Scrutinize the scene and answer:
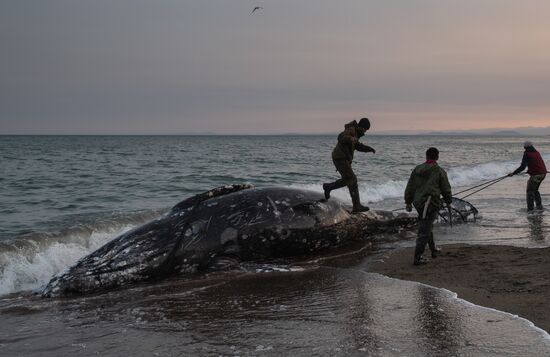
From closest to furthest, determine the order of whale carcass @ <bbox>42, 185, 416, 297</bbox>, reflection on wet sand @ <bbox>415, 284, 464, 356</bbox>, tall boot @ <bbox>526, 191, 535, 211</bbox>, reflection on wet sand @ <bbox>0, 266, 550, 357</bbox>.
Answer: reflection on wet sand @ <bbox>415, 284, 464, 356</bbox> → reflection on wet sand @ <bbox>0, 266, 550, 357</bbox> → whale carcass @ <bbox>42, 185, 416, 297</bbox> → tall boot @ <bbox>526, 191, 535, 211</bbox>

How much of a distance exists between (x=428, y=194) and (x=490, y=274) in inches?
62.6

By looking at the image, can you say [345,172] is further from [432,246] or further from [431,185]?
[432,246]

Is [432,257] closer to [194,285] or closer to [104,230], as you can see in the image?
[194,285]

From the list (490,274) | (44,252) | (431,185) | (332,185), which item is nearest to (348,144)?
(332,185)

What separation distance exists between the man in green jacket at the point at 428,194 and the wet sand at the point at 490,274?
0.35 meters

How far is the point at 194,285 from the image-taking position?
7.72m

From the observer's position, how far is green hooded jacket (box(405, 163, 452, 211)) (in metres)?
8.24

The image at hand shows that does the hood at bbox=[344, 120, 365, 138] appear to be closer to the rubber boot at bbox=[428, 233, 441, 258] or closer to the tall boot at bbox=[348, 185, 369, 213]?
the tall boot at bbox=[348, 185, 369, 213]

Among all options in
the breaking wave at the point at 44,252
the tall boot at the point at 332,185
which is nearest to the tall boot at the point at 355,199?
the tall boot at the point at 332,185

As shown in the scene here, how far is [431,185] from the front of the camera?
8.26 meters

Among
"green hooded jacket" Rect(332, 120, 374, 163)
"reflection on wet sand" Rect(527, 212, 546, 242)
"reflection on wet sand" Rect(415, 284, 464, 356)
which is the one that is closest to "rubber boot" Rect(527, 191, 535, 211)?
"reflection on wet sand" Rect(527, 212, 546, 242)

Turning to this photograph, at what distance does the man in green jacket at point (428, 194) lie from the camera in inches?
324

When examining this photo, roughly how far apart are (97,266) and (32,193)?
45.3 feet

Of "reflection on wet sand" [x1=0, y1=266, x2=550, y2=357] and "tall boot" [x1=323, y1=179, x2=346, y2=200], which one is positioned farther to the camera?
"tall boot" [x1=323, y1=179, x2=346, y2=200]
